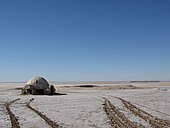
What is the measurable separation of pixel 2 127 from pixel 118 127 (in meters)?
5.54

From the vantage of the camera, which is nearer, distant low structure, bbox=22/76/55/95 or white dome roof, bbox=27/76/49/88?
distant low structure, bbox=22/76/55/95

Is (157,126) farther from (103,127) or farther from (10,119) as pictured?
(10,119)

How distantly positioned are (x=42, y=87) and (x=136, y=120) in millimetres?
31775

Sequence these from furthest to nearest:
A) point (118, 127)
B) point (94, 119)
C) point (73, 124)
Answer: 1. point (94, 119)
2. point (73, 124)
3. point (118, 127)

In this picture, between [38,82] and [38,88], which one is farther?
[38,82]

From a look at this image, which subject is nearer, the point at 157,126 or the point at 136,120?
the point at 157,126

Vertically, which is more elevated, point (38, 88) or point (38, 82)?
point (38, 82)

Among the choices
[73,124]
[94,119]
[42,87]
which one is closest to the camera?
[73,124]

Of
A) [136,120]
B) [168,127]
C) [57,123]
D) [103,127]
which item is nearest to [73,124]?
[57,123]

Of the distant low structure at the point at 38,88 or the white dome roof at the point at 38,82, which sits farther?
the white dome roof at the point at 38,82

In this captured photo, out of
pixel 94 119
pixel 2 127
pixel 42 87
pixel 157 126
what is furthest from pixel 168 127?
pixel 42 87

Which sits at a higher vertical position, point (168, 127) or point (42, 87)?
point (42, 87)

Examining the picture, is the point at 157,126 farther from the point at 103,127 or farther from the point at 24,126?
the point at 24,126

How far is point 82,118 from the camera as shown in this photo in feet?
59.9
